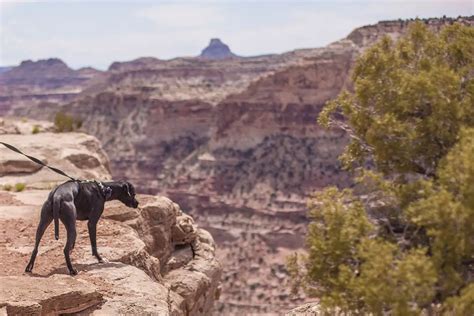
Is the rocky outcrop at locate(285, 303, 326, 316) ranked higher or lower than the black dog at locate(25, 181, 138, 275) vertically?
lower

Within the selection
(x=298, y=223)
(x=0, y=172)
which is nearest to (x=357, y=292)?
(x=0, y=172)

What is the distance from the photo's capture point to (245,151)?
70312mm

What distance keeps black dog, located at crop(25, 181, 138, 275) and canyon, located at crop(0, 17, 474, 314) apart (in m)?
24.0

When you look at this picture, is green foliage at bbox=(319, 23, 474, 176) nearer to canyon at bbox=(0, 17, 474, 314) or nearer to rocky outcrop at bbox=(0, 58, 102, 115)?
canyon at bbox=(0, 17, 474, 314)

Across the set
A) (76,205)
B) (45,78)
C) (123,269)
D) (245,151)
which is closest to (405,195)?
(123,269)

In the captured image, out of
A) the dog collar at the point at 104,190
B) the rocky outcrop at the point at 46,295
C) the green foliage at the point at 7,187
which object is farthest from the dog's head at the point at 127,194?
the green foliage at the point at 7,187

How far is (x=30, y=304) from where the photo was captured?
8.90 meters

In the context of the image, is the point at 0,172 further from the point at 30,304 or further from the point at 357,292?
the point at 357,292

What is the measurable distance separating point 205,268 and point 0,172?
8378mm

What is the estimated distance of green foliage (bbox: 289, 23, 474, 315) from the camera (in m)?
6.77

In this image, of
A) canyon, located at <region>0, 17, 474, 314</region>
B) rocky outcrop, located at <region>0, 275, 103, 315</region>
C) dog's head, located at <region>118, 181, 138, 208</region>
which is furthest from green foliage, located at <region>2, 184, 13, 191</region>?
canyon, located at <region>0, 17, 474, 314</region>

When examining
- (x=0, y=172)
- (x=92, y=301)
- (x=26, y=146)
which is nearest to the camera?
(x=92, y=301)

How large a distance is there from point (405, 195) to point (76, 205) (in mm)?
6408

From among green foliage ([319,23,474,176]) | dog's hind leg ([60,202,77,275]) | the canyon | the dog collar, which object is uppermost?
green foliage ([319,23,474,176])
